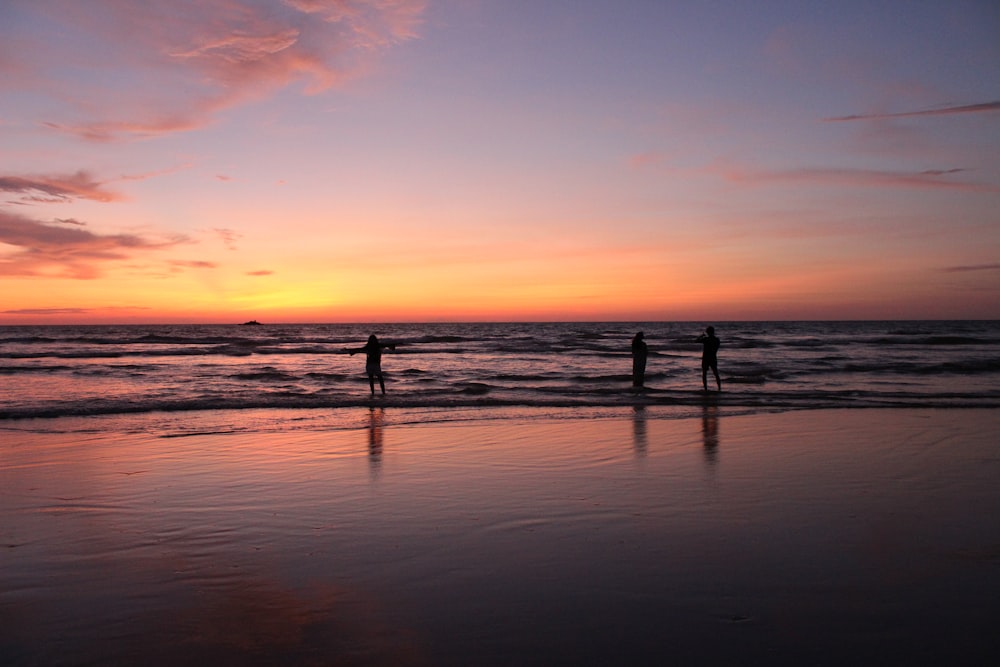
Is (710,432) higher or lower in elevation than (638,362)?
lower

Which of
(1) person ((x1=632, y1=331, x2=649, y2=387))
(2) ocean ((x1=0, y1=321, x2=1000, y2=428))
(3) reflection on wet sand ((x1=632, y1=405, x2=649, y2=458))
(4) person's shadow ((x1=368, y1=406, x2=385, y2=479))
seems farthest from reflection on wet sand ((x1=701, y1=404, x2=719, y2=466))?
(1) person ((x1=632, y1=331, x2=649, y2=387))

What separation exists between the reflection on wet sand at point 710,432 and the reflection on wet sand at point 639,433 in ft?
2.78

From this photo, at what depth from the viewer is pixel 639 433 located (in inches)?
465

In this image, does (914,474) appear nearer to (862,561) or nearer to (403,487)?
(862,561)

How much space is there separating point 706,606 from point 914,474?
522cm

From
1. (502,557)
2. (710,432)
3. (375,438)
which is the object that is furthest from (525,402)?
(502,557)

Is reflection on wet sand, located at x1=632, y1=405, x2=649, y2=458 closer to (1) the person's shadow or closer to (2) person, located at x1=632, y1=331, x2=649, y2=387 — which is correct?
(1) the person's shadow

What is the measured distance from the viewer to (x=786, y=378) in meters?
27.5

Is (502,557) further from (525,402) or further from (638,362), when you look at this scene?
(638,362)

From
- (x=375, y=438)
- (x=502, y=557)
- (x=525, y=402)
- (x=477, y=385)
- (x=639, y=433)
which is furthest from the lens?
(x=477, y=385)

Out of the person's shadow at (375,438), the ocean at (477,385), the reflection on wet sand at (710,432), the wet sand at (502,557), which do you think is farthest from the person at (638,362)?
the wet sand at (502,557)

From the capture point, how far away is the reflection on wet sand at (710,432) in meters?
9.42

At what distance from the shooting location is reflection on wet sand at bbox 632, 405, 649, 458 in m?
10.1

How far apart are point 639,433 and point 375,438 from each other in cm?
425
